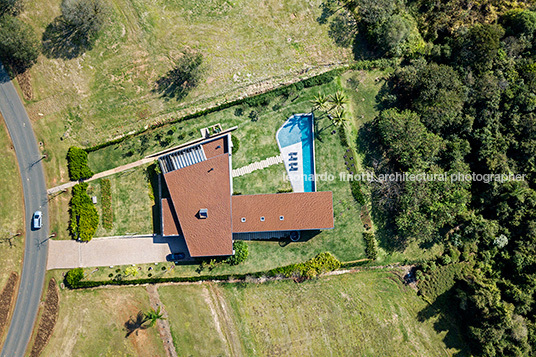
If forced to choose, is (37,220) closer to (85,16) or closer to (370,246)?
A: (85,16)

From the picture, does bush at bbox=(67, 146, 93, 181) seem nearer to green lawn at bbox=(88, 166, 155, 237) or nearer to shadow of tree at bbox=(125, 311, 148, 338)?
green lawn at bbox=(88, 166, 155, 237)

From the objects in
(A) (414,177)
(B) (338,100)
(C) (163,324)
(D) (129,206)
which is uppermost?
(B) (338,100)

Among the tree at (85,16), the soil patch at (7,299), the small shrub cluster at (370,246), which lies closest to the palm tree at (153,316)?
the soil patch at (7,299)

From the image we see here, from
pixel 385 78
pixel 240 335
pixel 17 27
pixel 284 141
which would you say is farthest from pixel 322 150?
pixel 17 27

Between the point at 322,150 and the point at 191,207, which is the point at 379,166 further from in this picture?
the point at 191,207

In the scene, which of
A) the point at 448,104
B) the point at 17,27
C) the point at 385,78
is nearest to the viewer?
the point at 17,27

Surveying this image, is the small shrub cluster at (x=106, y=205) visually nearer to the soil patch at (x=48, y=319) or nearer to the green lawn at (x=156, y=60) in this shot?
the green lawn at (x=156, y=60)

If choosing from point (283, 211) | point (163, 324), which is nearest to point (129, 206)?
point (163, 324)
